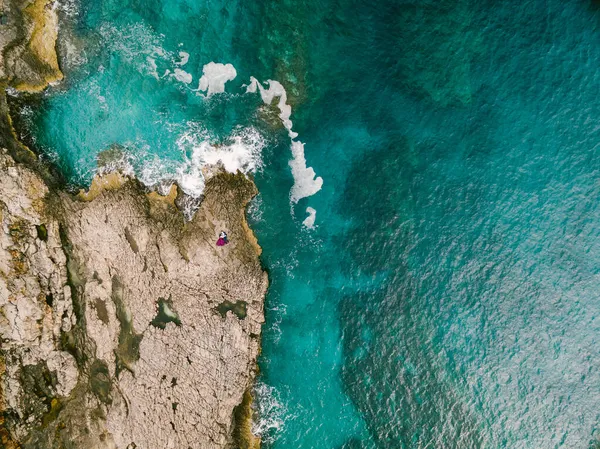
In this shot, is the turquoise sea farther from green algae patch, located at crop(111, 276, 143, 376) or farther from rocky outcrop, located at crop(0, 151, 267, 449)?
green algae patch, located at crop(111, 276, 143, 376)

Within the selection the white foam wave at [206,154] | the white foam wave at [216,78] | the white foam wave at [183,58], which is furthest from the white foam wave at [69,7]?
Answer: the white foam wave at [206,154]

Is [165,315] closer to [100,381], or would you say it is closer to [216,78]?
[100,381]

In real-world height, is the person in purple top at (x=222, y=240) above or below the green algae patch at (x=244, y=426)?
above

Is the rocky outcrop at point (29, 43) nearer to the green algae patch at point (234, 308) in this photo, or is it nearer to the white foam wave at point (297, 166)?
the white foam wave at point (297, 166)

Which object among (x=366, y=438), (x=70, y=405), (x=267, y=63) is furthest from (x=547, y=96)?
(x=70, y=405)

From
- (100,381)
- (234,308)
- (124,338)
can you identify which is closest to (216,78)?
(234,308)

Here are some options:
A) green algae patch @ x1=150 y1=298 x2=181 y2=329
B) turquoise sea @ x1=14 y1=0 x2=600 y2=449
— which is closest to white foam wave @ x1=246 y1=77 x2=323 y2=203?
turquoise sea @ x1=14 y1=0 x2=600 y2=449

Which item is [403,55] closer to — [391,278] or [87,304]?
[391,278]
